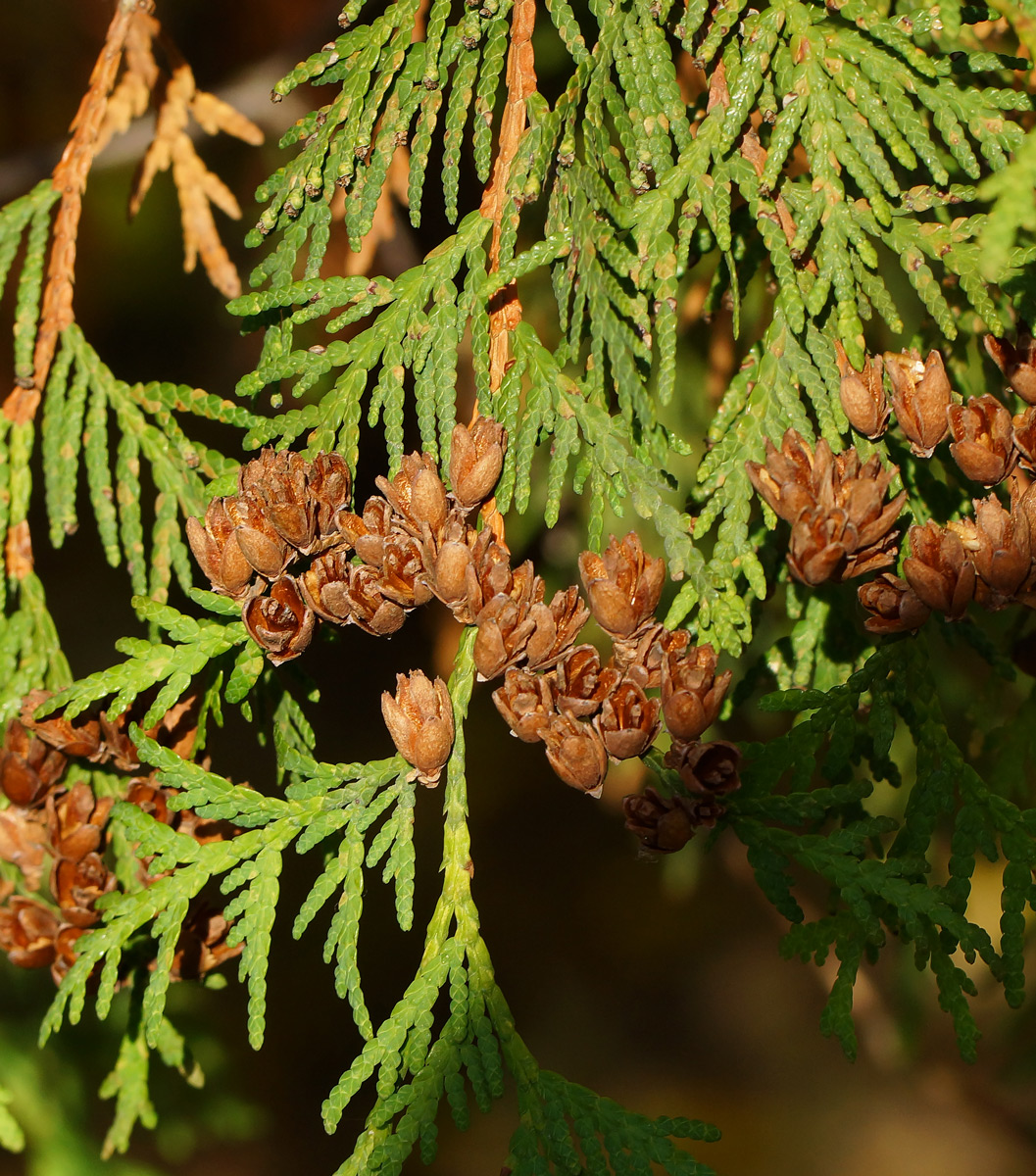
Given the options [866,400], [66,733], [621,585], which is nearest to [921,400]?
[866,400]

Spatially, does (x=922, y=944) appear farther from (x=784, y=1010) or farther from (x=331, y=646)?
(x=784, y=1010)

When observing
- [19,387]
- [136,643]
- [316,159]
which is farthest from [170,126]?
[136,643]

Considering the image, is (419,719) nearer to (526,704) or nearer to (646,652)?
(526,704)

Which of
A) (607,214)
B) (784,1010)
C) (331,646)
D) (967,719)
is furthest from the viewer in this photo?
(784,1010)

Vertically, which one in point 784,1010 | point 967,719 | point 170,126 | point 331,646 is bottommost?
point 784,1010

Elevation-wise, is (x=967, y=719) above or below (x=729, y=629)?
below

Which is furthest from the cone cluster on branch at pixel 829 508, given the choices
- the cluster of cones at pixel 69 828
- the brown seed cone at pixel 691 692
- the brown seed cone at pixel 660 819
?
the cluster of cones at pixel 69 828
